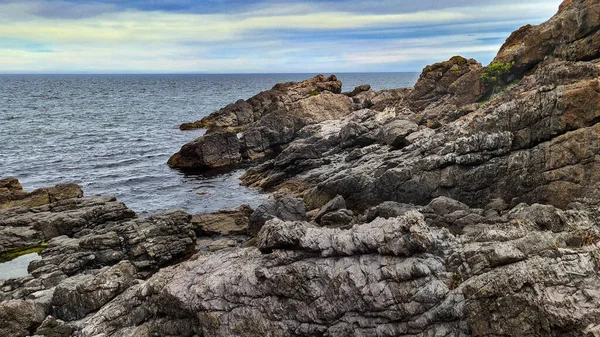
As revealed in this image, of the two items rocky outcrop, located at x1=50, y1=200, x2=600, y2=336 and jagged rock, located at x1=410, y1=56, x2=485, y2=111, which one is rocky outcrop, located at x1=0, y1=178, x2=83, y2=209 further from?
jagged rock, located at x1=410, y1=56, x2=485, y2=111

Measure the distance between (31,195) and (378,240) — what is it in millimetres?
33012

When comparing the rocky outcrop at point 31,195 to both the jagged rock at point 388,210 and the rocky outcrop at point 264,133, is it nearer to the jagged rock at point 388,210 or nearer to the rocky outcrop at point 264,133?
the rocky outcrop at point 264,133

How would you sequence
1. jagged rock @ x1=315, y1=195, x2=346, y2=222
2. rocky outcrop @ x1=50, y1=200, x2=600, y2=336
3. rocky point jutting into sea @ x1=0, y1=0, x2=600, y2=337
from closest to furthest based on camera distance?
rocky outcrop @ x1=50, y1=200, x2=600, y2=336
rocky point jutting into sea @ x1=0, y1=0, x2=600, y2=337
jagged rock @ x1=315, y1=195, x2=346, y2=222

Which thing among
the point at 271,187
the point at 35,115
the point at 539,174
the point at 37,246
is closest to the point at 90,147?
the point at 271,187

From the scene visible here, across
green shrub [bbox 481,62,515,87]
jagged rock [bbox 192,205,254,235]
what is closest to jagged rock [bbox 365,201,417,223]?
jagged rock [bbox 192,205,254,235]

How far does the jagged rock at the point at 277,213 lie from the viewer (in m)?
30.0

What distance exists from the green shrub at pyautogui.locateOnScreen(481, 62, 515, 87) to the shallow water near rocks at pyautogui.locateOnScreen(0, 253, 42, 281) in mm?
48774

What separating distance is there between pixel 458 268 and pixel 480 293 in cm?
123

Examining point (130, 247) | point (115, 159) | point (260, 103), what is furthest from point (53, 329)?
point (260, 103)

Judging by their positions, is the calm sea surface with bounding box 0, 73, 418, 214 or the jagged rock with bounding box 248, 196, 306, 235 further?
the calm sea surface with bounding box 0, 73, 418, 214

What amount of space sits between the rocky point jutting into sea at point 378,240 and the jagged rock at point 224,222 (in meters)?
0.15

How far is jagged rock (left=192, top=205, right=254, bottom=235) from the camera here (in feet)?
104

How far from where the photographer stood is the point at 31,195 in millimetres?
35875

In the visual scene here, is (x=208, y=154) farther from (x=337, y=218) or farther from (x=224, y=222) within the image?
(x=337, y=218)
